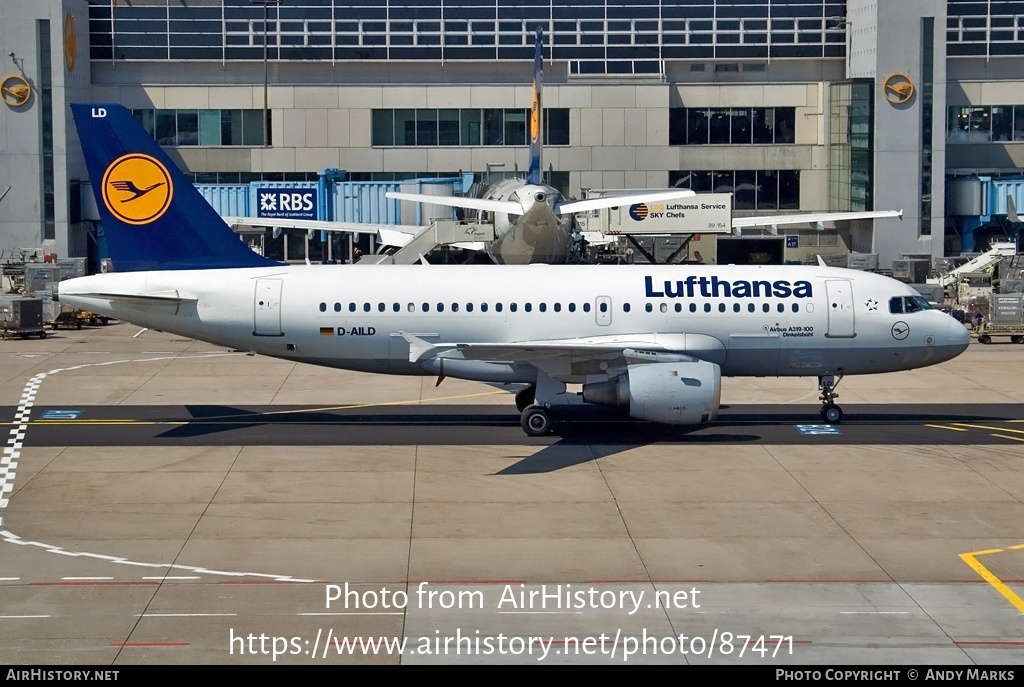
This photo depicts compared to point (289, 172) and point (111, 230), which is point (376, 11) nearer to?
point (289, 172)

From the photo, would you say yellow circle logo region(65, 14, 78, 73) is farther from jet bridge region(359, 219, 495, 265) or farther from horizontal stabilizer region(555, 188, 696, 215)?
horizontal stabilizer region(555, 188, 696, 215)

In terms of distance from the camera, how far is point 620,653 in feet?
54.0

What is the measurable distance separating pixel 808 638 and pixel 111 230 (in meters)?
20.8

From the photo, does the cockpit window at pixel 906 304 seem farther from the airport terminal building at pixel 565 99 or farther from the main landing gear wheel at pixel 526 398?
the airport terminal building at pixel 565 99

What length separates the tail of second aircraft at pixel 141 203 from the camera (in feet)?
103

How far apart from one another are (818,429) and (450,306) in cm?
938

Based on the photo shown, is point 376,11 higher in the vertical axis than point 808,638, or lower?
higher

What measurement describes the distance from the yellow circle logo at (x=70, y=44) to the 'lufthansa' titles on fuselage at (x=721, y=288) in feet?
175

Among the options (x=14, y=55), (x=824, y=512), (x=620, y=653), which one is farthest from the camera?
(x=14, y=55)

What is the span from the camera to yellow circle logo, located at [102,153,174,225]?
31.5 meters

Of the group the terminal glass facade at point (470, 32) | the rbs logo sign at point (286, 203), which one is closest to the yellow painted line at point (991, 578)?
the rbs logo sign at point (286, 203)

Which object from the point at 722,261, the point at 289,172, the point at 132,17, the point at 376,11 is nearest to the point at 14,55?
the point at 132,17

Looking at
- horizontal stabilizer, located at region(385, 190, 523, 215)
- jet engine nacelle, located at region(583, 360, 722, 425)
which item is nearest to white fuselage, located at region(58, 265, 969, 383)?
jet engine nacelle, located at region(583, 360, 722, 425)

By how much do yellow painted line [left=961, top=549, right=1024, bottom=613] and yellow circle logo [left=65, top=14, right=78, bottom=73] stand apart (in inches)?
2578
